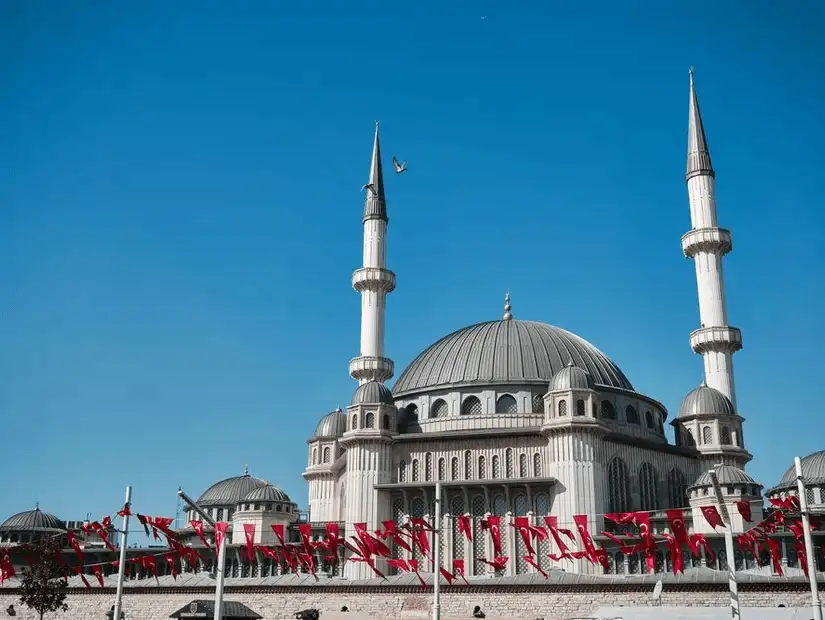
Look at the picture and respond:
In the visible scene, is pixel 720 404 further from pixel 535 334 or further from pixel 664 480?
pixel 535 334

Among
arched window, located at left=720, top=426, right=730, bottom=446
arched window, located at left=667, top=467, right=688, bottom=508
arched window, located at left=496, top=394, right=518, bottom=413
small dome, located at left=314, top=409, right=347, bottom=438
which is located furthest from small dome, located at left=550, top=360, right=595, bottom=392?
small dome, located at left=314, top=409, right=347, bottom=438

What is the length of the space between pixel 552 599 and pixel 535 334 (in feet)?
76.1

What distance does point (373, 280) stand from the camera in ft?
222

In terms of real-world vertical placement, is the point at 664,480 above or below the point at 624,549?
above

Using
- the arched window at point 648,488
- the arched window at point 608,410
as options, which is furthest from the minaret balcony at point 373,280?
the arched window at point 648,488

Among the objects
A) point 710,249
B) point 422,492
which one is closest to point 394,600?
point 422,492

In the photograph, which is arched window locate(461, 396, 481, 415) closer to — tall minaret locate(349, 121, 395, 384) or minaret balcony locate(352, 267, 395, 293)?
tall minaret locate(349, 121, 395, 384)

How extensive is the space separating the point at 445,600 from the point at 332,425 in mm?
20663

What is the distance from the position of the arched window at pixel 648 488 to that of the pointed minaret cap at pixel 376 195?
2649 cm

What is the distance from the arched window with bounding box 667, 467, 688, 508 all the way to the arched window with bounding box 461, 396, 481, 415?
1244cm

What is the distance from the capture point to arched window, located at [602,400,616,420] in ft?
195

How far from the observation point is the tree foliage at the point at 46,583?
50781 millimetres

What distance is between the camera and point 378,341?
2625 inches

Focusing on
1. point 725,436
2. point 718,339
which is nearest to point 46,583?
point 725,436
